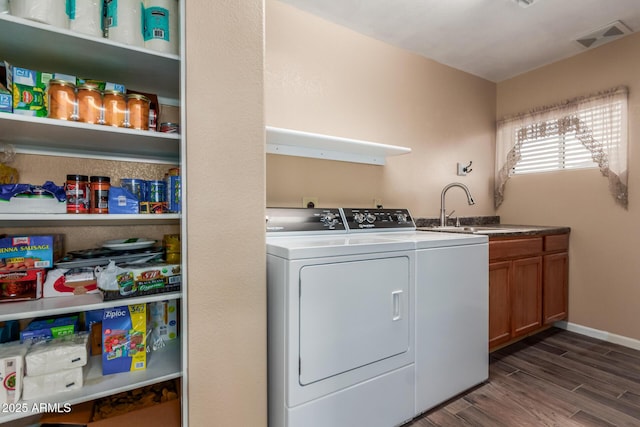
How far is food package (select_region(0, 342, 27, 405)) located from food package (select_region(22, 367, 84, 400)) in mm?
20

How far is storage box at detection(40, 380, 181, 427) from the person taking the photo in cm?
113

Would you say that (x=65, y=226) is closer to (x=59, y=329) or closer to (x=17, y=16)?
(x=59, y=329)

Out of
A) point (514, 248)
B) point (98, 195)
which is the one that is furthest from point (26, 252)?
point (514, 248)

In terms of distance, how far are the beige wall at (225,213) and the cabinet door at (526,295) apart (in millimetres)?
1986

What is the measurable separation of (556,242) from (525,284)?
59 centimetres

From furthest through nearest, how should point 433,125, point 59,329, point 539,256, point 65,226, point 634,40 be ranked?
point 433,125 → point 539,256 → point 634,40 → point 65,226 → point 59,329

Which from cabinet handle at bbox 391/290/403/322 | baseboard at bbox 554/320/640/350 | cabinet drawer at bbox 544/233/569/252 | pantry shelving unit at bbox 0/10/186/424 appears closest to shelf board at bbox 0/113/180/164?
pantry shelving unit at bbox 0/10/186/424

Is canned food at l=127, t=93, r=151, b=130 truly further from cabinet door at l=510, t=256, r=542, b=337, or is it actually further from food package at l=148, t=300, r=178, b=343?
cabinet door at l=510, t=256, r=542, b=337

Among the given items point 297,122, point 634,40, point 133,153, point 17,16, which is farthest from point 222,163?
point 634,40

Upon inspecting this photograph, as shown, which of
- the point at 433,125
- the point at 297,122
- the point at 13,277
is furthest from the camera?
the point at 433,125

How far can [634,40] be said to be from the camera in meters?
2.35

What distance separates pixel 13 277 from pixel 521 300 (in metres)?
2.99

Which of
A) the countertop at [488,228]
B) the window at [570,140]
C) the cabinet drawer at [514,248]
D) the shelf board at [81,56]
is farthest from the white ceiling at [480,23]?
the cabinet drawer at [514,248]

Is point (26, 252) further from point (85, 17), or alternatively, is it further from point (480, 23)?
Result: point (480, 23)
